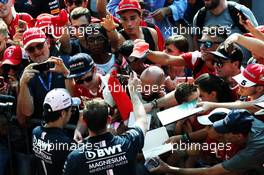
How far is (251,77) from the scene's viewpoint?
5.37 m

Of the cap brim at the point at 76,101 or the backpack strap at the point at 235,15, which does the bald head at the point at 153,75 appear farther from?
the backpack strap at the point at 235,15

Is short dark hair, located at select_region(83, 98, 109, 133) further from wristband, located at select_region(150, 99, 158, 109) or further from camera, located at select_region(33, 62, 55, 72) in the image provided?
camera, located at select_region(33, 62, 55, 72)

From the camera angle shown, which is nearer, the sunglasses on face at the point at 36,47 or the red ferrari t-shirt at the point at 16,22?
the sunglasses on face at the point at 36,47

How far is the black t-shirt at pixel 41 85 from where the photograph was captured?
6.09 meters

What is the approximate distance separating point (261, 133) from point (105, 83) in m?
1.51

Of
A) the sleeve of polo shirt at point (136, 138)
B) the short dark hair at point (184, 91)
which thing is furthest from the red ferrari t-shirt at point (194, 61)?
the sleeve of polo shirt at point (136, 138)

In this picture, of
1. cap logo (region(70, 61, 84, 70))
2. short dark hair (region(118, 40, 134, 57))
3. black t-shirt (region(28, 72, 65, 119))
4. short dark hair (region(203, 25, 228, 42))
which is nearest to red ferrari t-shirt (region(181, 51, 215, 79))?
short dark hair (region(203, 25, 228, 42))

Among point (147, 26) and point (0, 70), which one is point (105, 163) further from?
point (147, 26)

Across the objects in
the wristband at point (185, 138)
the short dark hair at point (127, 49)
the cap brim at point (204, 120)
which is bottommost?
the wristband at point (185, 138)

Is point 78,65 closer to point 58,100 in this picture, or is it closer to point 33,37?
point 58,100

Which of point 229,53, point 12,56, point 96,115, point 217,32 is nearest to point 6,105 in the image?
point 12,56

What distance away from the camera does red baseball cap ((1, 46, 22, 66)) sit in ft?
21.2

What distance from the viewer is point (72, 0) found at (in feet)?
25.3

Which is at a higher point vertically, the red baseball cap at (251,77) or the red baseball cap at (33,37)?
the red baseball cap at (33,37)
